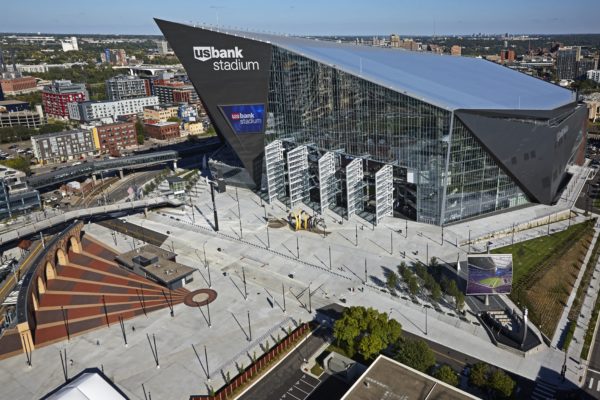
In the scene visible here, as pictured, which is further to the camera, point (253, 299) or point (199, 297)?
point (199, 297)

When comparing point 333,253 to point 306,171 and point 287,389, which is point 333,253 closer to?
point 306,171

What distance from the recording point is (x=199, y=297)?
6956cm

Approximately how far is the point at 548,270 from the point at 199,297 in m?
50.3

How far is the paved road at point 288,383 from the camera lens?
165ft

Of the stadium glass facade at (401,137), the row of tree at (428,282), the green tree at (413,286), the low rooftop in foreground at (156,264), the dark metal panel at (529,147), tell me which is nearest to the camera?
the row of tree at (428,282)

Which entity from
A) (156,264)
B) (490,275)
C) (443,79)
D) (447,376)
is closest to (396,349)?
(447,376)

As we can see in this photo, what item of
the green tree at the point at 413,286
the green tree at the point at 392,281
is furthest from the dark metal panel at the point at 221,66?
the green tree at the point at 413,286

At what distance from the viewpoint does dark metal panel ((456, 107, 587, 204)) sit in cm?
8081

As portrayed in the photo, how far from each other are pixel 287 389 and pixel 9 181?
322 feet

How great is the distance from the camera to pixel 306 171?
9969cm

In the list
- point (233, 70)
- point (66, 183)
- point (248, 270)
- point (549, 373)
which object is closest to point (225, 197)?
point (233, 70)

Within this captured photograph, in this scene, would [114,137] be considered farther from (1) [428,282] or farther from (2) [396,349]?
(2) [396,349]

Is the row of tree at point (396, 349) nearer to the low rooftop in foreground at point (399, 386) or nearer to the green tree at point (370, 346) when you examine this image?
the green tree at point (370, 346)

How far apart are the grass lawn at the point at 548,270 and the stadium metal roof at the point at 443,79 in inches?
944
